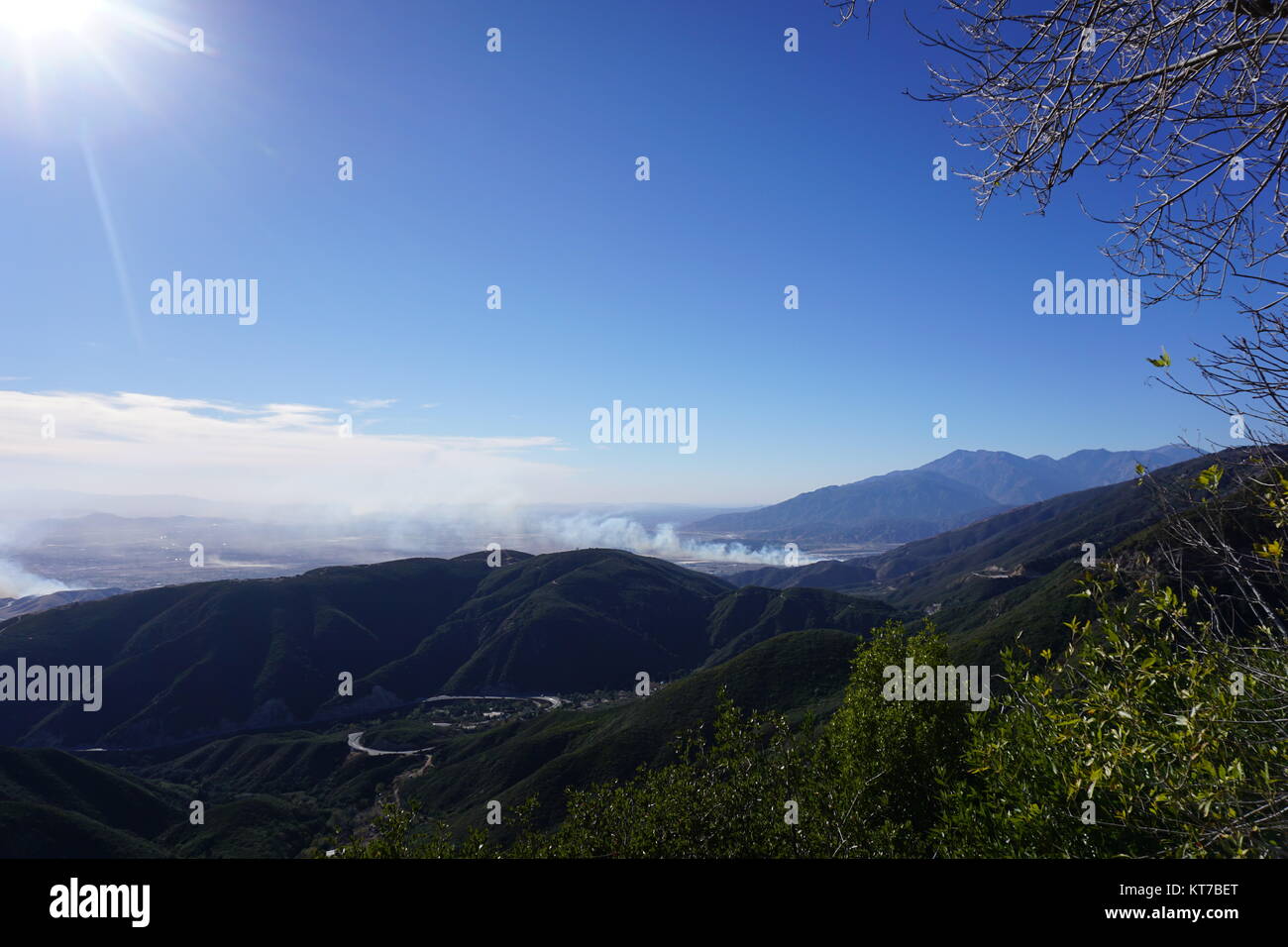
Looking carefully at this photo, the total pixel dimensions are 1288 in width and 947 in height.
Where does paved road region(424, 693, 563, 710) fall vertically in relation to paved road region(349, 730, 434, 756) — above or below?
below

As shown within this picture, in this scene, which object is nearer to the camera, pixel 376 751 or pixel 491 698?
pixel 376 751

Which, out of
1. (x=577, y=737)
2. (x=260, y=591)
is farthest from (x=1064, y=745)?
(x=260, y=591)

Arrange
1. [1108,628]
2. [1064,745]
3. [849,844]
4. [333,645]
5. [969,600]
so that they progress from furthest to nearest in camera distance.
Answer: [969,600], [333,645], [849,844], [1064,745], [1108,628]

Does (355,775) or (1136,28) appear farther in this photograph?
(355,775)

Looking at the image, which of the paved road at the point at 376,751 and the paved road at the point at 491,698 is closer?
the paved road at the point at 376,751

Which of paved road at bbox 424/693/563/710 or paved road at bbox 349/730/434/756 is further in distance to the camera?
paved road at bbox 424/693/563/710

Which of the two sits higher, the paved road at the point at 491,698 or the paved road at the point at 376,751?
the paved road at the point at 376,751

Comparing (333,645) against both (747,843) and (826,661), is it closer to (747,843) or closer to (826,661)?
(826,661)

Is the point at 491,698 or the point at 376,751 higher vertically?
the point at 376,751
